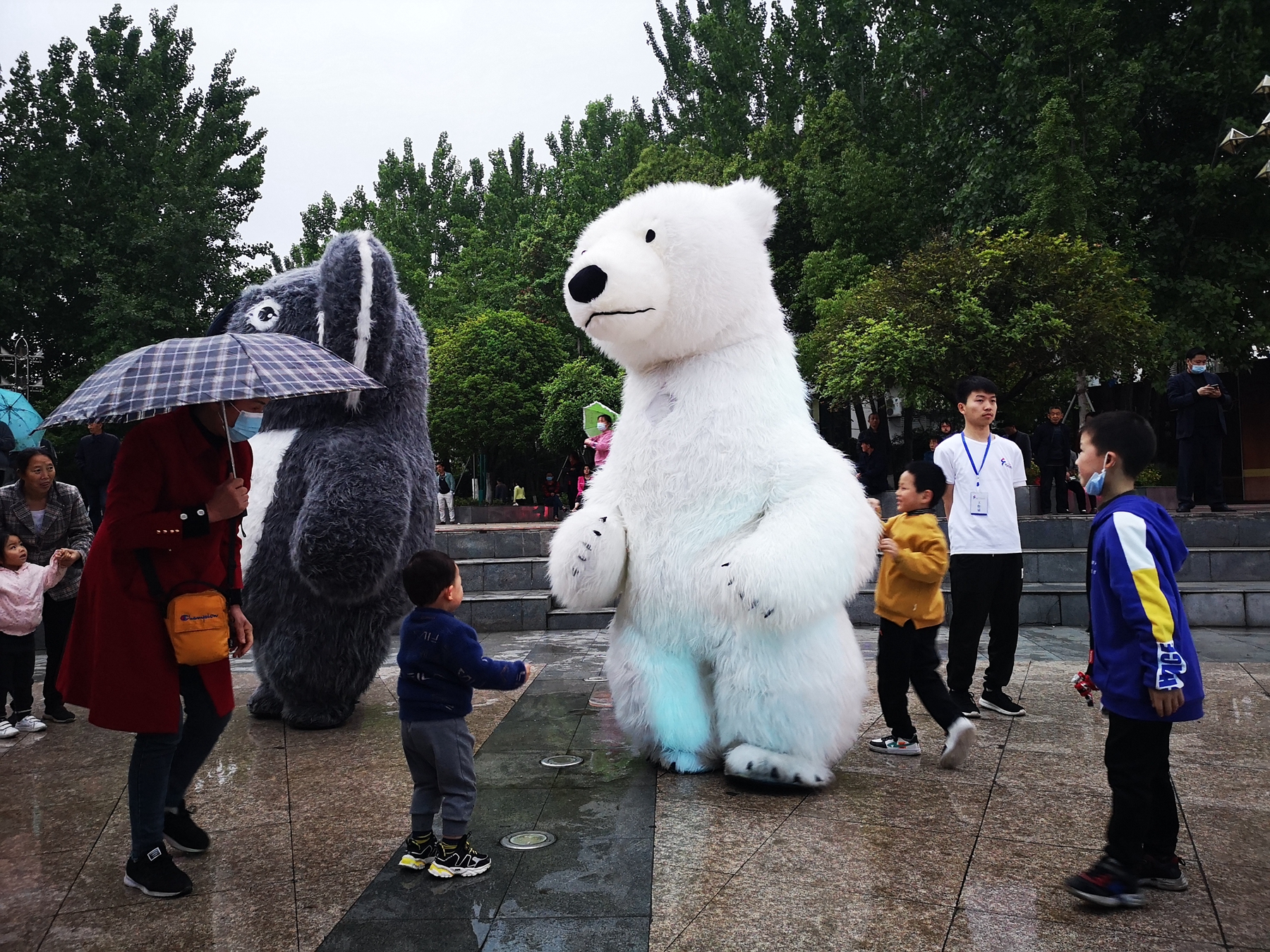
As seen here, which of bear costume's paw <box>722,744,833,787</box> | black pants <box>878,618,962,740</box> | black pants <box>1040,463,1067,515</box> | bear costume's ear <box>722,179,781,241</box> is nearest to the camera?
bear costume's paw <box>722,744,833,787</box>

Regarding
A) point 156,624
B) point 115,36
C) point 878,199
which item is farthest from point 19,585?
point 115,36

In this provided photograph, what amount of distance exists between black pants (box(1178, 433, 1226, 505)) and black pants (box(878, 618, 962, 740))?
7768 mm

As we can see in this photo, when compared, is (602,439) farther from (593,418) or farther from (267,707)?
(267,707)

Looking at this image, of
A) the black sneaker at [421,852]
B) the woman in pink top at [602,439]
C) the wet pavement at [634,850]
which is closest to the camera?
the wet pavement at [634,850]

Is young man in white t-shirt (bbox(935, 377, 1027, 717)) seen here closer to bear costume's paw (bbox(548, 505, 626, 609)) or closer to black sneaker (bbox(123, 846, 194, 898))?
bear costume's paw (bbox(548, 505, 626, 609))

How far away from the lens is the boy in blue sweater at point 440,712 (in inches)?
120

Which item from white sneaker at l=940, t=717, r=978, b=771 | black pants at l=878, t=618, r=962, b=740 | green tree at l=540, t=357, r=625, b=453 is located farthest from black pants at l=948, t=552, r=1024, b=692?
green tree at l=540, t=357, r=625, b=453

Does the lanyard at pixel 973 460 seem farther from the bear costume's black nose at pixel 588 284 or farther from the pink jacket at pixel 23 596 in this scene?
the pink jacket at pixel 23 596

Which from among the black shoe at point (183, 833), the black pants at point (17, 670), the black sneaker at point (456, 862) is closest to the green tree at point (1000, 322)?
the black pants at point (17, 670)

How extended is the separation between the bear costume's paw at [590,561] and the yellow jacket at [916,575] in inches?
47.8

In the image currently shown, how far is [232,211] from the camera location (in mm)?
26359

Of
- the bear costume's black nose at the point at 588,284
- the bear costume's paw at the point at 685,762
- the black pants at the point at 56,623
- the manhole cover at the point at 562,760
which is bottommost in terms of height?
the manhole cover at the point at 562,760

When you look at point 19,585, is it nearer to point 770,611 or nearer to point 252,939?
point 252,939

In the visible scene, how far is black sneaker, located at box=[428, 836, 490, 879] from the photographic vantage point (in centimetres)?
303
